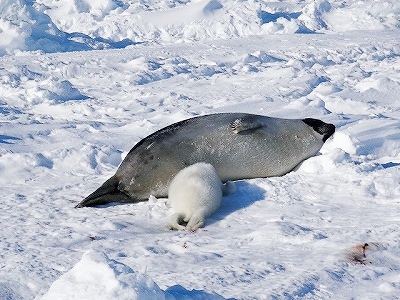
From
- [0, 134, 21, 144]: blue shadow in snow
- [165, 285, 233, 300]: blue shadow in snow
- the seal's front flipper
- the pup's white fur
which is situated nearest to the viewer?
[165, 285, 233, 300]: blue shadow in snow

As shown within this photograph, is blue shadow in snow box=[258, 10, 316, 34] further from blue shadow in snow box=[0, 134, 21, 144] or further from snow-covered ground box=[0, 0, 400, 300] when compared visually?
blue shadow in snow box=[0, 134, 21, 144]

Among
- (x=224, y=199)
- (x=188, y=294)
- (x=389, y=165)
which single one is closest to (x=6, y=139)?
(x=224, y=199)

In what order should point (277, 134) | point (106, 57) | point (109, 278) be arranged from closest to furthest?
point (109, 278) < point (277, 134) < point (106, 57)

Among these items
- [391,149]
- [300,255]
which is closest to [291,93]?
[391,149]

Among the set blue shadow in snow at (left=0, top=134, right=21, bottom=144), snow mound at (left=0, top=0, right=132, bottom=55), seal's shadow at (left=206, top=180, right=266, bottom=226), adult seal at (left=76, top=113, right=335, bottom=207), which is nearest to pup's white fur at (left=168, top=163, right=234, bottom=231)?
seal's shadow at (left=206, top=180, right=266, bottom=226)

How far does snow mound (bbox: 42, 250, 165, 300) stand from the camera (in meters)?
1.54

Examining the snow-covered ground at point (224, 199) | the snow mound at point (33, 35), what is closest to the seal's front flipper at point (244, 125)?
the snow-covered ground at point (224, 199)

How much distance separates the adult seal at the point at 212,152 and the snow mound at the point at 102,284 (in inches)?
58.8

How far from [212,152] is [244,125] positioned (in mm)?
265

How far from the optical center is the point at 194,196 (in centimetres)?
285

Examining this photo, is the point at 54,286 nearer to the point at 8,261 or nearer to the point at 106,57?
the point at 8,261

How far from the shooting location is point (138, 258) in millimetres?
2283

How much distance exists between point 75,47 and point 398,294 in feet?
42.4

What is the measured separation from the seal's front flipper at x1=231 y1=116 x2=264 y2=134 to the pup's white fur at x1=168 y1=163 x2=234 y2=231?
0.52 m
